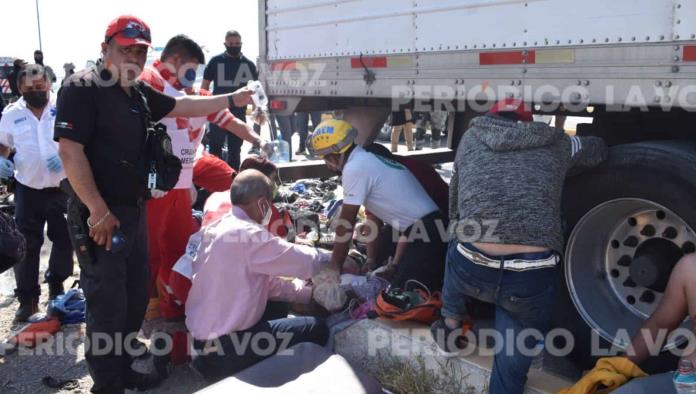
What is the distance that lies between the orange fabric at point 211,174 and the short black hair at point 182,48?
0.96m

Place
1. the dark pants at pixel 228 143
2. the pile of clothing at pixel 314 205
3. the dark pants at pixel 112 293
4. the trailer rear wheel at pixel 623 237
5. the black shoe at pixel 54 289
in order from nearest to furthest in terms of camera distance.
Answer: the trailer rear wheel at pixel 623 237
the dark pants at pixel 112 293
the black shoe at pixel 54 289
the pile of clothing at pixel 314 205
the dark pants at pixel 228 143

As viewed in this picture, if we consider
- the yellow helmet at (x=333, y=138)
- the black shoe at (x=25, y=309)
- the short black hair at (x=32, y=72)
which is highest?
the short black hair at (x=32, y=72)

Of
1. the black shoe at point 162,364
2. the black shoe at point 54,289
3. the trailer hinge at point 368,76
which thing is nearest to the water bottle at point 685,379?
the trailer hinge at point 368,76

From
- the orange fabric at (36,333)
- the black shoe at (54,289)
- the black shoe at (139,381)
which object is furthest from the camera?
the black shoe at (54,289)

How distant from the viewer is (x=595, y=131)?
338 centimetres

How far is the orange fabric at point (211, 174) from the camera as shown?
15.8 ft

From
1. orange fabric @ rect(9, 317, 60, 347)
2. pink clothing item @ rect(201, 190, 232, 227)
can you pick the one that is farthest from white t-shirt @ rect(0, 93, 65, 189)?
pink clothing item @ rect(201, 190, 232, 227)

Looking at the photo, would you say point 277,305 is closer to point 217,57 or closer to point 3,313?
point 3,313

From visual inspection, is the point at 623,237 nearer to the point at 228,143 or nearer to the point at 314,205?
the point at 314,205

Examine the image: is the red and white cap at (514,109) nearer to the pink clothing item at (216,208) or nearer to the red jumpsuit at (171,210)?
the pink clothing item at (216,208)

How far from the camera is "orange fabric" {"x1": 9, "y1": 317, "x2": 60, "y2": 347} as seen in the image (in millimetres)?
3924

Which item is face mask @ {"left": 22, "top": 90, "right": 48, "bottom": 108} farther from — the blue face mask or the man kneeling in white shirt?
the man kneeling in white shirt

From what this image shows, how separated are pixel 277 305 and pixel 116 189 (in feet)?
4.02

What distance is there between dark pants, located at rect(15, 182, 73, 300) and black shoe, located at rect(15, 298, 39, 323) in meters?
0.03
